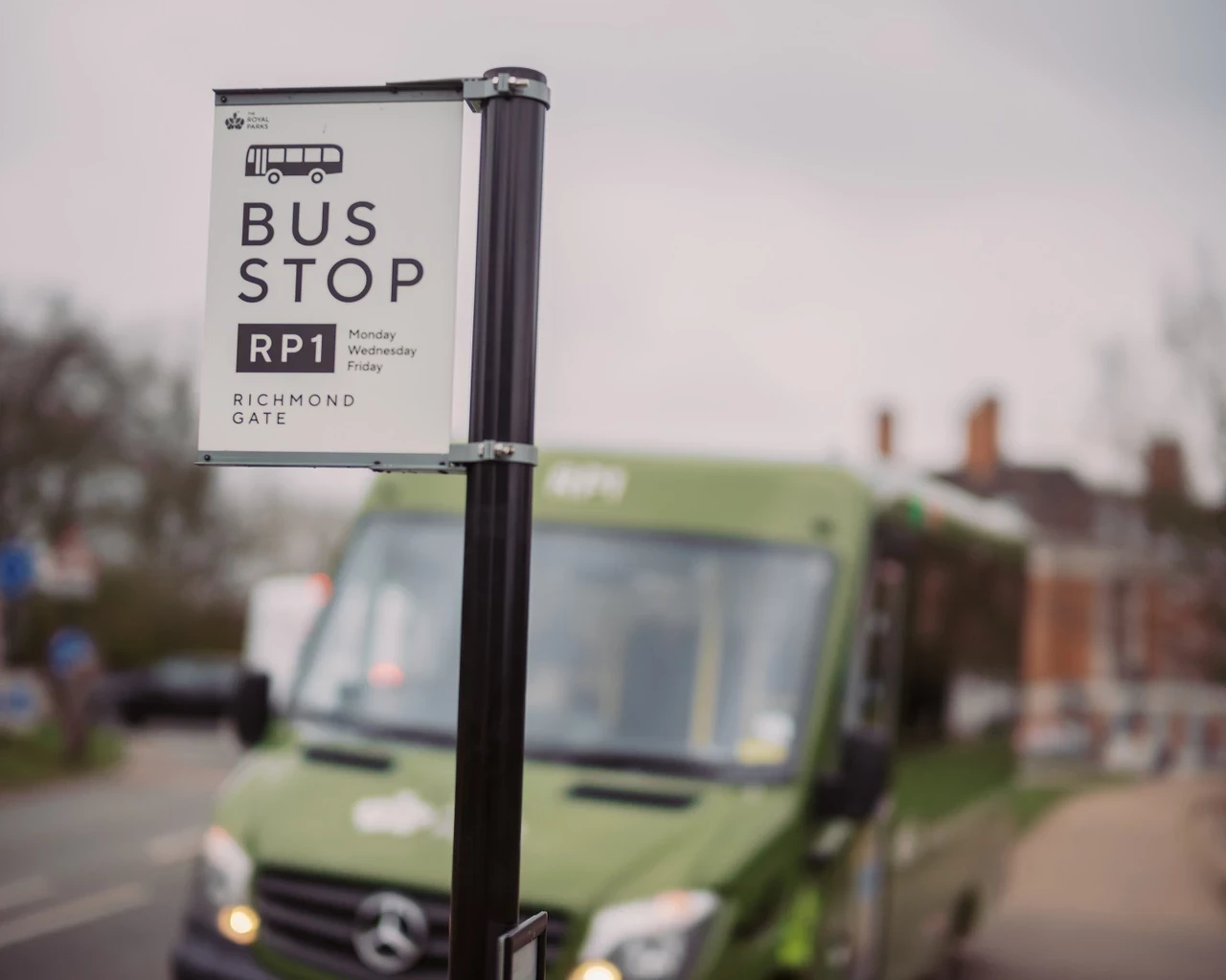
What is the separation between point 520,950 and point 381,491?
4.16 metres

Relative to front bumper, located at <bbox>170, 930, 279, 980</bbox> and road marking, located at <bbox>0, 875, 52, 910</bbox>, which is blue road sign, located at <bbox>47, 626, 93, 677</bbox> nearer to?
road marking, located at <bbox>0, 875, 52, 910</bbox>

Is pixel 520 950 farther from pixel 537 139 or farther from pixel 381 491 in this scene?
pixel 381 491

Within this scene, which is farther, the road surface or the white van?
the white van

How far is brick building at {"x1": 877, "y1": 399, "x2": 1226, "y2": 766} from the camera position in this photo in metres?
17.2

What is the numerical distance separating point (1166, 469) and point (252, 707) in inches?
526

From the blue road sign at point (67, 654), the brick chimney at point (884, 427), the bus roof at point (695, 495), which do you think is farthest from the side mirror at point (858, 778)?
the brick chimney at point (884, 427)

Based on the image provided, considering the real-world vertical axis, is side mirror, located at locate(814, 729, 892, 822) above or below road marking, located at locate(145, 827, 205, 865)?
above

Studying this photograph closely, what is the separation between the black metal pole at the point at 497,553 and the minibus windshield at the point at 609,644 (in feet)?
9.89

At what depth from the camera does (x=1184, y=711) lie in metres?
38.8

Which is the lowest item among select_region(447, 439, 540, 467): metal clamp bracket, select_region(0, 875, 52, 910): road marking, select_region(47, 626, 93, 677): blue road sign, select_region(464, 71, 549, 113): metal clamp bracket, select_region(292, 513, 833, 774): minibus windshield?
select_region(0, 875, 52, 910): road marking

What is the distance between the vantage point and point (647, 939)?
16.4 ft

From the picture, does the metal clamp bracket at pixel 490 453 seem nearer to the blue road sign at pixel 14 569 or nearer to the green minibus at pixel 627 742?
the green minibus at pixel 627 742

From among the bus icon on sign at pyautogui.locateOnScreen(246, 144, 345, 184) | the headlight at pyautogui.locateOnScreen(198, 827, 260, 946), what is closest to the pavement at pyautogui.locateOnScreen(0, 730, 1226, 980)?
the headlight at pyautogui.locateOnScreen(198, 827, 260, 946)

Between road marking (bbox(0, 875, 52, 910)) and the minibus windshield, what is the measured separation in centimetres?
635
